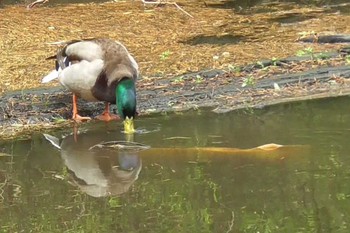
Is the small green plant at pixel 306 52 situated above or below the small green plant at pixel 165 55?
above

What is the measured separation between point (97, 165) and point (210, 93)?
2.23 metres

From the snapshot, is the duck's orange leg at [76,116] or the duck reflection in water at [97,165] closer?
the duck reflection in water at [97,165]

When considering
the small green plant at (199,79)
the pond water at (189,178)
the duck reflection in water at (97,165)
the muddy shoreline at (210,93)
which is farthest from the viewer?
the small green plant at (199,79)

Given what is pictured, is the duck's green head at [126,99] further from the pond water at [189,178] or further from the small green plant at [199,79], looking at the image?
the small green plant at [199,79]

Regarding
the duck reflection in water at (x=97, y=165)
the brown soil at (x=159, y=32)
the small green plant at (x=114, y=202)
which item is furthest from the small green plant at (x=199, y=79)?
the small green plant at (x=114, y=202)

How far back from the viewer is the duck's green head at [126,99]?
6543mm

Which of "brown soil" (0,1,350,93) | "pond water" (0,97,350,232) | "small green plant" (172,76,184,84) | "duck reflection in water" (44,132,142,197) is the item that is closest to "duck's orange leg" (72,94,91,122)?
"pond water" (0,97,350,232)

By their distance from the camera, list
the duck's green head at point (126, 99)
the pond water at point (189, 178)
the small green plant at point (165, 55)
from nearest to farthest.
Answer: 1. the pond water at point (189, 178)
2. the duck's green head at point (126, 99)
3. the small green plant at point (165, 55)

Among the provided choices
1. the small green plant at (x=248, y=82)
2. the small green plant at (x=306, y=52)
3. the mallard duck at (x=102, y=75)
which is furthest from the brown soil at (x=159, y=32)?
the mallard duck at (x=102, y=75)

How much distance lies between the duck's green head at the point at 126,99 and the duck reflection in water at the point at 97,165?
330 mm

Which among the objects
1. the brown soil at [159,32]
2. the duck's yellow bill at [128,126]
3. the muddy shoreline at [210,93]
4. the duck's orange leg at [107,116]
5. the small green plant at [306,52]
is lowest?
the brown soil at [159,32]

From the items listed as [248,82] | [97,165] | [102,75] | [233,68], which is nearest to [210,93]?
[248,82]

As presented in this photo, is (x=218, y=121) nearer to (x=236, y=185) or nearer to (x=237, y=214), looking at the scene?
(x=236, y=185)

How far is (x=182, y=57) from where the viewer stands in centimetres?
923
